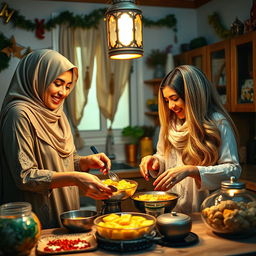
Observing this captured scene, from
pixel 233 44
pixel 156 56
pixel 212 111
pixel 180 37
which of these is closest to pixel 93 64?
pixel 156 56

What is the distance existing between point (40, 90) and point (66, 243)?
843 millimetres

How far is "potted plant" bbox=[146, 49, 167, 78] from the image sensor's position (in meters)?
4.40

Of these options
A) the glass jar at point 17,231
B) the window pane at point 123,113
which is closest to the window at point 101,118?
the window pane at point 123,113

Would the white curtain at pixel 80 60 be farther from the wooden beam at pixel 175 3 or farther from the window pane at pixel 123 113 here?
the wooden beam at pixel 175 3

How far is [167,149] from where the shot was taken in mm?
2342

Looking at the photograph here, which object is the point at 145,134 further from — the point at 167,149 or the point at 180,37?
the point at 167,149

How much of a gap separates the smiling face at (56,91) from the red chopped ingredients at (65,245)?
766 millimetres

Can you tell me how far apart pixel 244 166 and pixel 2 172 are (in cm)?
246

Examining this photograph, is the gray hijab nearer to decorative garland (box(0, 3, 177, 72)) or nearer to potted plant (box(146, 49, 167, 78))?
decorative garland (box(0, 3, 177, 72))

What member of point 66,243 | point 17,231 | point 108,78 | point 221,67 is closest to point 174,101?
point 66,243

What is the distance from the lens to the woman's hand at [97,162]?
2.11 metres

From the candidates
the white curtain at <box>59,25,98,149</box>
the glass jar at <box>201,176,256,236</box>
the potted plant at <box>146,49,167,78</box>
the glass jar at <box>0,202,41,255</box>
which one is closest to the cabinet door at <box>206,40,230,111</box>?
the potted plant at <box>146,49,167,78</box>

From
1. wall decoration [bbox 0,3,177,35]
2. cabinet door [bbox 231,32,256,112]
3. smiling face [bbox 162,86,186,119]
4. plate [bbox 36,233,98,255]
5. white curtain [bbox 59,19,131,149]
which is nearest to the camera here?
plate [bbox 36,233,98,255]

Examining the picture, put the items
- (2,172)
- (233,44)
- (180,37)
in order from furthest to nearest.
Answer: (180,37) < (233,44) < (2,172)
